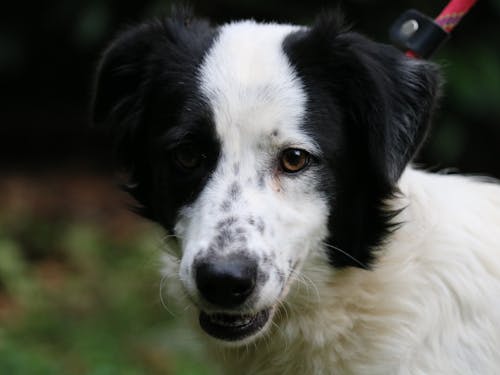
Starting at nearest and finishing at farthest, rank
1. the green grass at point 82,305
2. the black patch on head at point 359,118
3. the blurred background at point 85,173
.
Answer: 1. the black patch on head at point 359,118
2. the green grass at point 82,305
3. the blurred background at point 85,173

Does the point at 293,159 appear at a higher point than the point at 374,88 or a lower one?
lower

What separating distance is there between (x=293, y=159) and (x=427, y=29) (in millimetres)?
870

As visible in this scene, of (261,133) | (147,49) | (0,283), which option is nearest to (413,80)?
(261,133)

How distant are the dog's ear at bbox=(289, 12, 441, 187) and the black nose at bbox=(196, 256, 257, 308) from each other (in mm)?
653

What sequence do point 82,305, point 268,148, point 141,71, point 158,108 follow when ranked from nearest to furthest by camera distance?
point 268,148 → point 158,108 → point 141,71 → point 82,305

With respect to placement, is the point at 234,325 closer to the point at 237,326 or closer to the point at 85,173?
the point at 237,326

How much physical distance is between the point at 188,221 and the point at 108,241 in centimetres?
404

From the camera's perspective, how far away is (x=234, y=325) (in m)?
3.14

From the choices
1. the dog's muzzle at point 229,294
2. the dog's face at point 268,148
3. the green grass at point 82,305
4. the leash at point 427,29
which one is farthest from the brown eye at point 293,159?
the green grass at point 82,305

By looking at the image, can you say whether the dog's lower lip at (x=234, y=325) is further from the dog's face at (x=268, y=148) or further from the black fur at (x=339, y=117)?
the black fur at (x=339, y=117)

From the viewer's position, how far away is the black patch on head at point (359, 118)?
322 cm

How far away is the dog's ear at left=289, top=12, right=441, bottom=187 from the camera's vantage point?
322 centimetres

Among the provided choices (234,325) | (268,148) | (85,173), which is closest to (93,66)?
(85,173)

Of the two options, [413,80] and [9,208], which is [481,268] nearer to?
[413,80]
